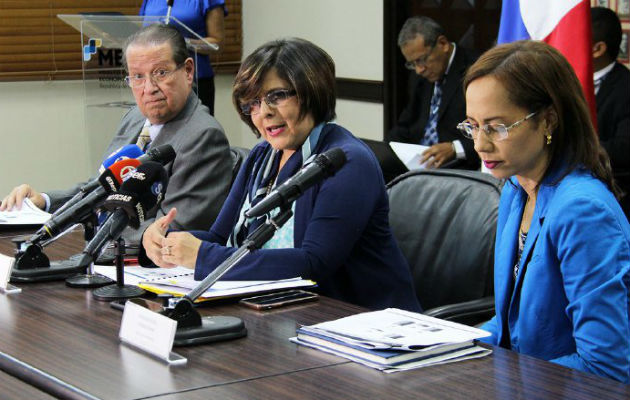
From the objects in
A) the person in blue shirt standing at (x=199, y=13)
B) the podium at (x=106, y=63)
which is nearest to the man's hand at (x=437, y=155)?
the podium at (x=106, y=63)

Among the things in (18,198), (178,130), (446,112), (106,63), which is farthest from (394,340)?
(106,63)

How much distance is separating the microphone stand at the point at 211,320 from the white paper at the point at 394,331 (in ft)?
0.46

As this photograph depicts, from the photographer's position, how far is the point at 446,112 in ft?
15.7

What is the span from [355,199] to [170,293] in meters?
0.48

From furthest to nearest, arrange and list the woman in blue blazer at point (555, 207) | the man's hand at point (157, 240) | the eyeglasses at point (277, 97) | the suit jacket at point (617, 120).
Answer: the suit jacket at point (617, 120) → the eyeglasses at point (277, 97) → the man's hand at point (157, 240) → the woman in blue blazer at point (555, 207)

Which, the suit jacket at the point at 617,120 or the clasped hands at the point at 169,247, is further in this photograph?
the suit jacket at the point at 617,120

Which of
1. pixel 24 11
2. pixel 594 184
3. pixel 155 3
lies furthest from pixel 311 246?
pixel 24 11

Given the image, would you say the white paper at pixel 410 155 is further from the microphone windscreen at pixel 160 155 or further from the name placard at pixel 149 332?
the name placard at pixel 149 332

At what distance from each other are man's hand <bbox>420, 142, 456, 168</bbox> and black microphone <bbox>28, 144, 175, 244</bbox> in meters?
2.37

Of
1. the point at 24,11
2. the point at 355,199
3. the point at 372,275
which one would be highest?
the point at 24,11

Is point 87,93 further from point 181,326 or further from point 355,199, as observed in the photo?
point 181,326

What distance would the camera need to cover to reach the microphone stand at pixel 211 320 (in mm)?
1736

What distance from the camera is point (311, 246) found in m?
2.27

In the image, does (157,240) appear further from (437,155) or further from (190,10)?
(190,10)
